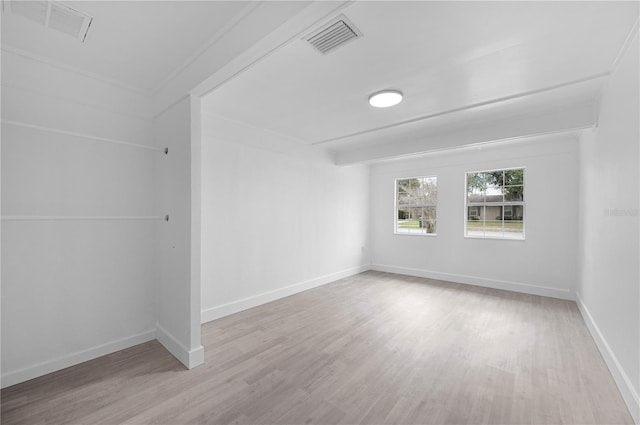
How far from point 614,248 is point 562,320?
1.75 metres

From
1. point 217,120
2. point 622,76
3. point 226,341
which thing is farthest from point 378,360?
point 217,120

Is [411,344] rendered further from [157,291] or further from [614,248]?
[157,291]

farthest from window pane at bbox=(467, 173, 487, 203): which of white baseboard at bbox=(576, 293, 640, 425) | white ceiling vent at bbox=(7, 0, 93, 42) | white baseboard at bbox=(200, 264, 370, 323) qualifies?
white ceiling vent at bbox=(7, 0, 93, 42)

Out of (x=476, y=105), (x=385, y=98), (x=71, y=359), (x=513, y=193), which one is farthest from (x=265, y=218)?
(x=513, y=193)

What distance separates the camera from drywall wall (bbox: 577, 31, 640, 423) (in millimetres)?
1950

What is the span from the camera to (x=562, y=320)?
142 inches

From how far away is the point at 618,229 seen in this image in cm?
229

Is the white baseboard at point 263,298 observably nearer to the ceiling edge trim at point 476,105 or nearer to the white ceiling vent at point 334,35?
the ceiling edge trim at point 476,105

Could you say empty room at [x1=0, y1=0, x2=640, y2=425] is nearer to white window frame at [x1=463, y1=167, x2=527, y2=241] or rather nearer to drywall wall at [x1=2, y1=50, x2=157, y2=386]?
drywall wall at [x1=2, y1=50, x2=157, y2=386]

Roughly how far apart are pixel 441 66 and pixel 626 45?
1299mm

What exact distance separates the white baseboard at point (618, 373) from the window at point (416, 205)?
3058mm

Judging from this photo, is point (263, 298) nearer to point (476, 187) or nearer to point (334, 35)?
point (334, 35)

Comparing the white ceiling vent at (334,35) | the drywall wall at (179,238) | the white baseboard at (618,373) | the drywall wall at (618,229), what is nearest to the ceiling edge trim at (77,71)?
the drywall wall at (179,238)

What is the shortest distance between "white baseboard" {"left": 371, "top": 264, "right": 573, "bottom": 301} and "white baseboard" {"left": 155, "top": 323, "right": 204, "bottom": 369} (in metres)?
4.74
